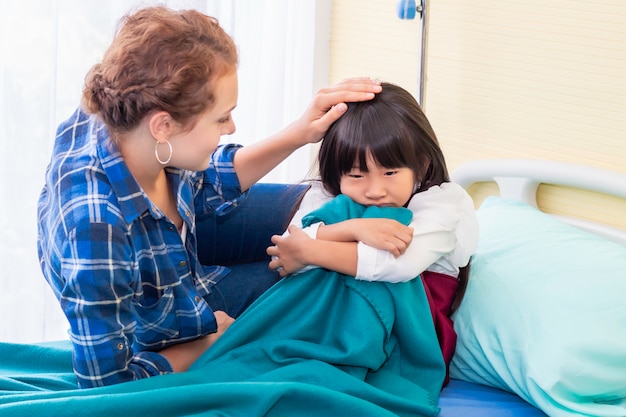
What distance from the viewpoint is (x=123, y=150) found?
4.93ft

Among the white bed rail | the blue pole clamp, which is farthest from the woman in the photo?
the blue pole clamp

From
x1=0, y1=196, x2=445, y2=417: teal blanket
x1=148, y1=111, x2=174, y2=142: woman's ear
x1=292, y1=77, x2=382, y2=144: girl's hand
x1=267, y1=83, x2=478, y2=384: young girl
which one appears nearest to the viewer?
x1=0, y1=196, x2=445, y2=417: teal blanket

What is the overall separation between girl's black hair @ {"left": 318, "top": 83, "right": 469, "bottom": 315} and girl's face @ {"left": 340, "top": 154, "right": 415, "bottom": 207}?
12 mm

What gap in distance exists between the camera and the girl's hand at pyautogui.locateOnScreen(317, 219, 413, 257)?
4.99 feet

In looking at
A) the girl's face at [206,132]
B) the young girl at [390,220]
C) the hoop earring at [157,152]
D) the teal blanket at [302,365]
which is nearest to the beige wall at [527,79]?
the young girl at [390,220]

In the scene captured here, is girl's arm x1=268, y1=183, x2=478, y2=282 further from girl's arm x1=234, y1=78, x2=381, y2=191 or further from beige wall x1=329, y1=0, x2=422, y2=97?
beige wall x1=329, y1=0, x2=422, y2=97

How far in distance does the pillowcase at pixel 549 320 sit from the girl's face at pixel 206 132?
614 mm

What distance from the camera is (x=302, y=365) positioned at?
1470 mm

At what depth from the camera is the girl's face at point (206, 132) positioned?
148 cm

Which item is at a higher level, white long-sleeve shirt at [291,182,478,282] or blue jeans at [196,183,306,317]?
white long-sleeve shirt at [291,182,478,282]

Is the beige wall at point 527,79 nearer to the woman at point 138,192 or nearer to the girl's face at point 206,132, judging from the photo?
the woman at point 138,192

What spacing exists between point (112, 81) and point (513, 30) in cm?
118

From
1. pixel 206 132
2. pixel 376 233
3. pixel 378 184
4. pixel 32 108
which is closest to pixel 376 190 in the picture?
pixel 378 184

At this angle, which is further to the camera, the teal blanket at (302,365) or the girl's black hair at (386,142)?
the girl's black hair at (386,142)
